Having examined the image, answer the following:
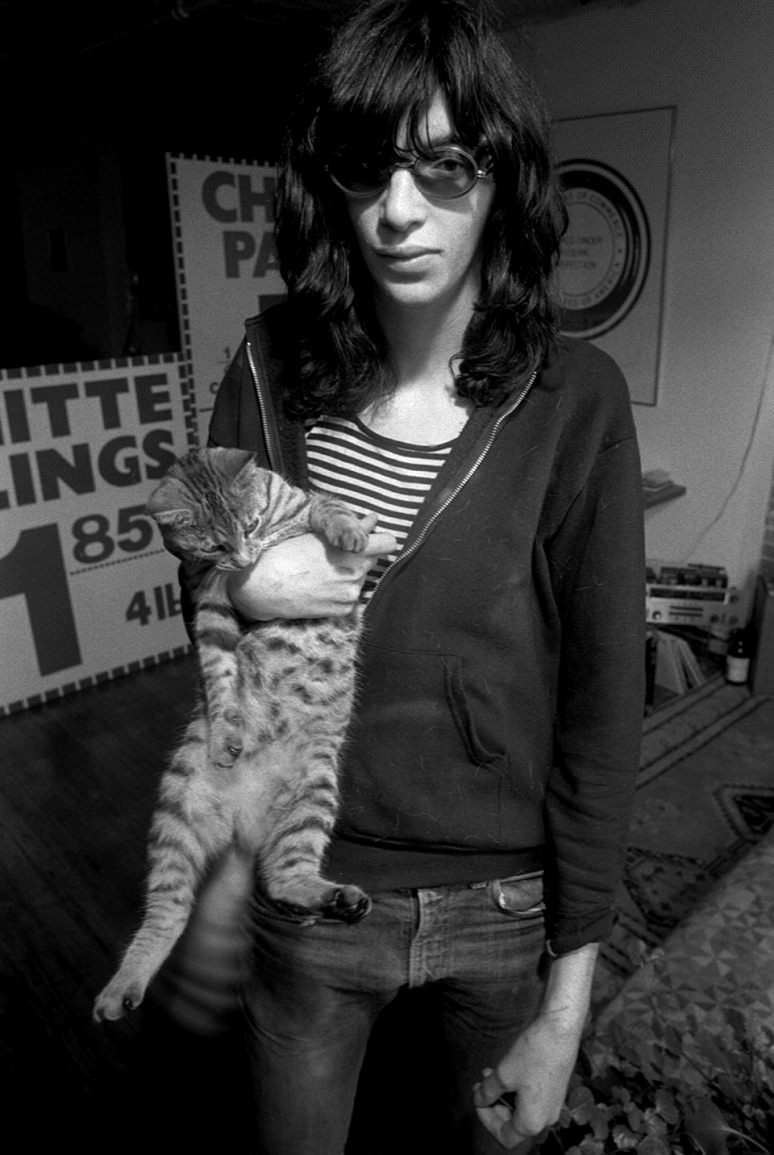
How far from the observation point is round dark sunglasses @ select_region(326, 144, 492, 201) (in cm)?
89

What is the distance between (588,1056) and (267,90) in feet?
12.8

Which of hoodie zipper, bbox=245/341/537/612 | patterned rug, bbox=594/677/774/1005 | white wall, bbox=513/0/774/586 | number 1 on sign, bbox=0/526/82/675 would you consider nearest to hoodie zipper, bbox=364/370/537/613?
hoodie zipper, bbox=245/341/537/612

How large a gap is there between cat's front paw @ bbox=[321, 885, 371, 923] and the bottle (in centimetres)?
308

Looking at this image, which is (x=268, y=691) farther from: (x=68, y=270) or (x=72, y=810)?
(x=68, y=270)

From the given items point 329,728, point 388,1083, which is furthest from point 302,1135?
point 388,1083

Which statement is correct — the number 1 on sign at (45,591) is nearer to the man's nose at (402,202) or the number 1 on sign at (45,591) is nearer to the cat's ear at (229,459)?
the cat's ear at (229,459)

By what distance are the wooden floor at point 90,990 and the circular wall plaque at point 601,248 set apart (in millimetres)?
2648

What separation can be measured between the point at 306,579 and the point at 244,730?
A: 0.84ft

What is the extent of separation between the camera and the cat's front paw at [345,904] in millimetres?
1016

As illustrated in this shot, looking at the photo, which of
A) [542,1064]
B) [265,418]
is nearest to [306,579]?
[265,418]

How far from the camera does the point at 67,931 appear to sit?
2398 millimetres

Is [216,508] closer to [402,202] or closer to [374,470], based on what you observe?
[374,470]

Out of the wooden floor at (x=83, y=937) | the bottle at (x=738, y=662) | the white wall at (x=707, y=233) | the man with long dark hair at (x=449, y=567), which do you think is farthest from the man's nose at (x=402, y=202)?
the bottle at (x=738, y=662)

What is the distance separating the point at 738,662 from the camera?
12.1 ft
